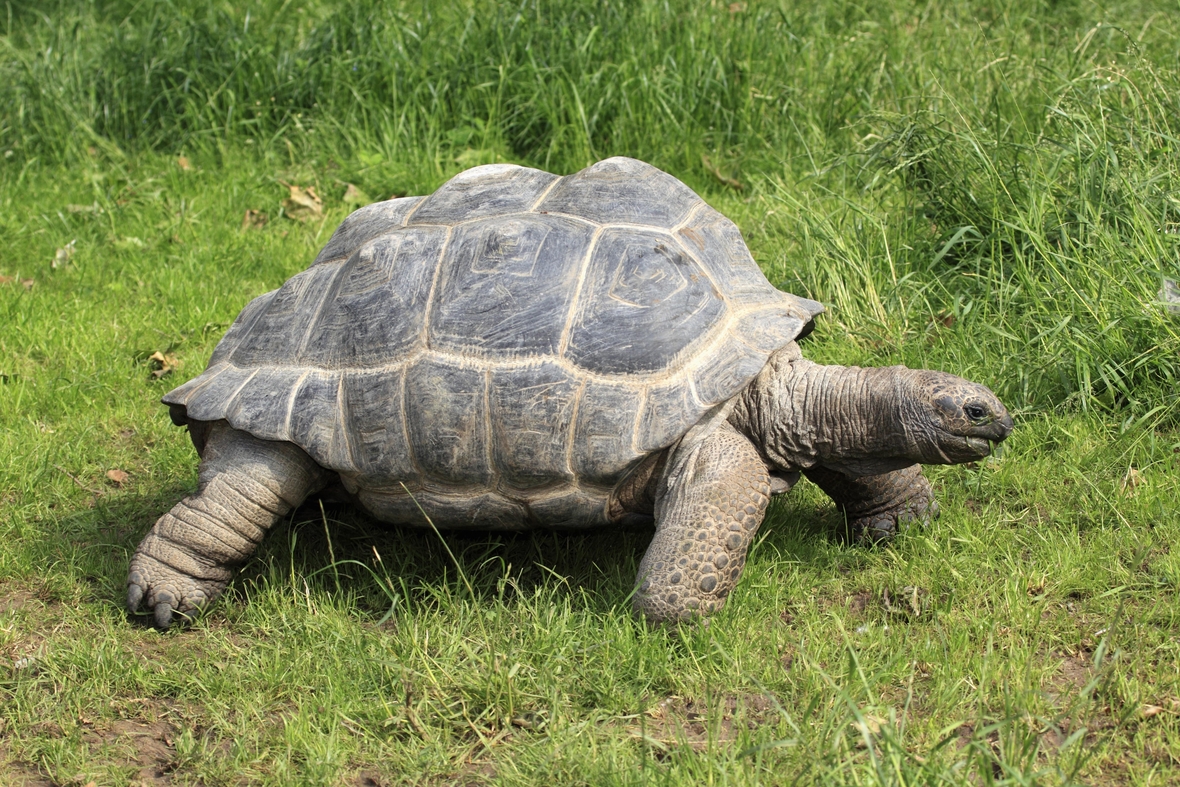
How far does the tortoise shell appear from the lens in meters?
3.45

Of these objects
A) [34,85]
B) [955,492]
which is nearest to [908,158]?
[955,492]

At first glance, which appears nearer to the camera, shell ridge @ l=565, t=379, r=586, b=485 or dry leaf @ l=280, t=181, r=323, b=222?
shell ridge @ l=565, t=379, r=586, b=485

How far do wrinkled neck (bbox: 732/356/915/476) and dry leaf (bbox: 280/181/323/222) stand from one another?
151 inches

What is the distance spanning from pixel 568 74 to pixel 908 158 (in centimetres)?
239

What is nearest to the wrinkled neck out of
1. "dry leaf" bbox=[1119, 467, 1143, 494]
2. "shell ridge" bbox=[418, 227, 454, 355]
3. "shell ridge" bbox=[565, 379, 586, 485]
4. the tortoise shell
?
the tortoise shell

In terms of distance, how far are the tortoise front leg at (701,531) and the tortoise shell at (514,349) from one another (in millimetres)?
158

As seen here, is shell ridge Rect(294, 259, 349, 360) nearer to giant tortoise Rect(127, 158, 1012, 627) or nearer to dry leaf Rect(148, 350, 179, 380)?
giant tortoise Rect(127, 158, 1012, 627)

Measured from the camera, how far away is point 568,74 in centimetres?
689

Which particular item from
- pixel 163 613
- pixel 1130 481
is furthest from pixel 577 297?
pixel 1130 481

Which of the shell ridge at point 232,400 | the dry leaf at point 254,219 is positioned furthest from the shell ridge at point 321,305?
the dry leaf at point 254,219

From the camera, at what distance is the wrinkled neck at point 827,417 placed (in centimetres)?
358

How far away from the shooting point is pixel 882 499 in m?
3.93

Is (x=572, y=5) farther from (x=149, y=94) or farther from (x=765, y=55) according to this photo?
(x=149, y=94)

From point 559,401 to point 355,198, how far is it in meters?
3.81
